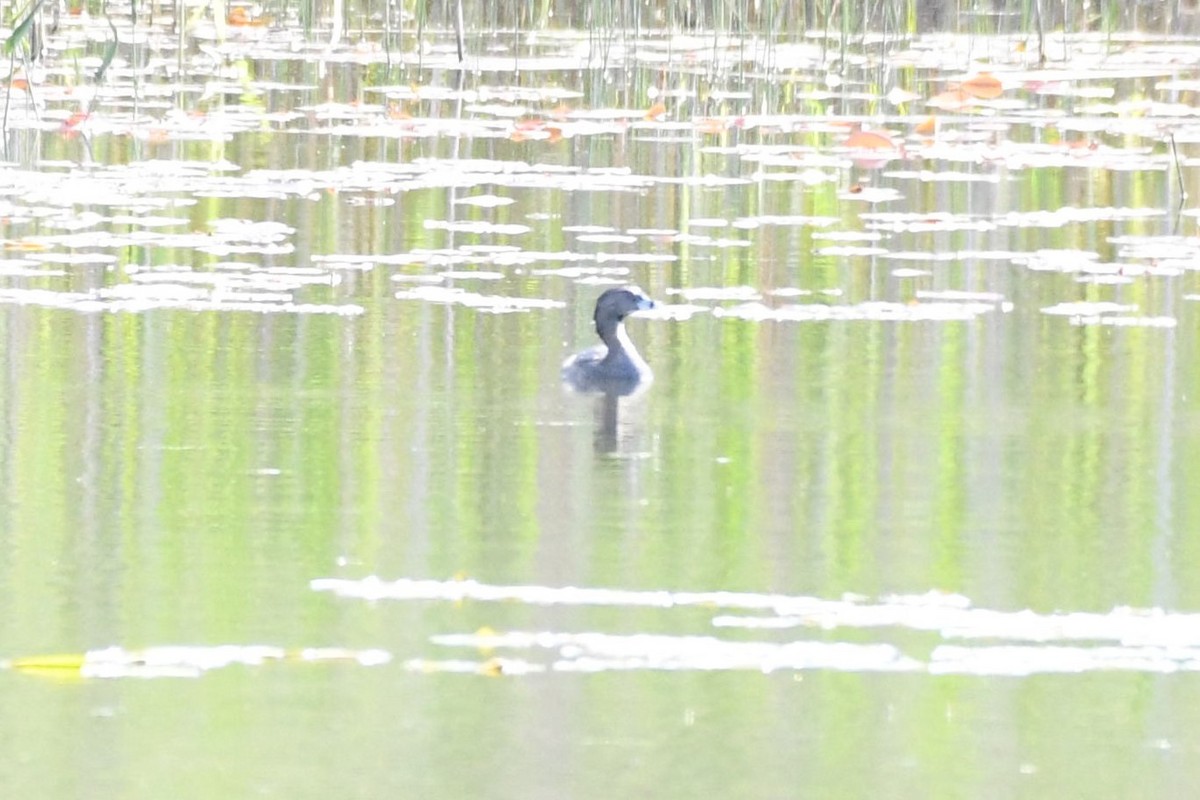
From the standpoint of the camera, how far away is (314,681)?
16.0 feet

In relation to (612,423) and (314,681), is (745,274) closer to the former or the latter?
(612,423)

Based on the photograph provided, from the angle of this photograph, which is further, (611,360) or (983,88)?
(983,88)

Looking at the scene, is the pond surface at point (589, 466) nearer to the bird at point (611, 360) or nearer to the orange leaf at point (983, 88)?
the bird at point (611, 360)

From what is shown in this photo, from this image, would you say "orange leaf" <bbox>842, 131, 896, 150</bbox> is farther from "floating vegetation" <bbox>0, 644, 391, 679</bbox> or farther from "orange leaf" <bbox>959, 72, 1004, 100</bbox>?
"floating vegetation" <bbox>0, 644, 391, 679</bbox>

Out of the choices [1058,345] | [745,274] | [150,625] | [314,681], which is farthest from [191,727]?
[745,274]

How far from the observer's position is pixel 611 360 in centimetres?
816

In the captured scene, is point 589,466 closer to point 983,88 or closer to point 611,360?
point 611,360

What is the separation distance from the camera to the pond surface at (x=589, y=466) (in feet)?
15.1

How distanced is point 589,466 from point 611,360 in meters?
1.24

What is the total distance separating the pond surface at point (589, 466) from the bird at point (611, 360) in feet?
0.24

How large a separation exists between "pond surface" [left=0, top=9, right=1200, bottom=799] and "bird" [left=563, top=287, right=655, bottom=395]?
0.07 meters

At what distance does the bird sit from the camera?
8.03 m

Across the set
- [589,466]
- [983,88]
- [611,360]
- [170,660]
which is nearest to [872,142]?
[983,88]

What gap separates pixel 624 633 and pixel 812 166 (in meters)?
8.17
